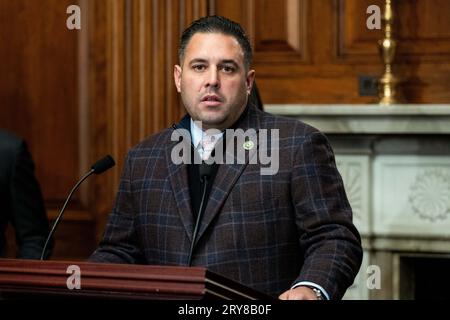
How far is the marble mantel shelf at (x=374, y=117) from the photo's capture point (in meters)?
3.83

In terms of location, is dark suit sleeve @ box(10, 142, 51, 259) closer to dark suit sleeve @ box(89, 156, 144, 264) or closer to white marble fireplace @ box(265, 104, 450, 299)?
dark suit sleeve @ box(89, 156, 144, 264)

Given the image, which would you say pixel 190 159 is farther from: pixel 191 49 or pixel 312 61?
pixel 312 61

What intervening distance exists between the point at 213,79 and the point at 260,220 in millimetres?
377

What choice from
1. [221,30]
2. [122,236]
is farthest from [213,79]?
[122,236]

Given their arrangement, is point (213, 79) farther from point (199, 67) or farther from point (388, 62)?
point (388, 62)

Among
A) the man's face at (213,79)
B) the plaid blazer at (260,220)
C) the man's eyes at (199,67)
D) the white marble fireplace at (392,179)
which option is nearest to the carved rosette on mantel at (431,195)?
the white marble fireplace at (392,179)

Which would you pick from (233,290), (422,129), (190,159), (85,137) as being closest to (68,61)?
(85,137)

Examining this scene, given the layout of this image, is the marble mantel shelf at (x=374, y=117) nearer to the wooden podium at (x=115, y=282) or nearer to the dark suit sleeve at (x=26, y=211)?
the dark suit sleeve at (x=26, y=211)

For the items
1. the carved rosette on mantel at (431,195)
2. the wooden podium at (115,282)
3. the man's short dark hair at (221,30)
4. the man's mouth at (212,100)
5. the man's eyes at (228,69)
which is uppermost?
the man's short dark hair at (221,30)

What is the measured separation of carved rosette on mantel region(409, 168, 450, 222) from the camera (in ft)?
12.6

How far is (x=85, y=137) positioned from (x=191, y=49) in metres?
2.28

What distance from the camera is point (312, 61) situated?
4.35 metres

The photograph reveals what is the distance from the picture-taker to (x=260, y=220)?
238cm

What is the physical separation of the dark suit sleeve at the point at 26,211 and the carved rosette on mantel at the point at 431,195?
152 cm
